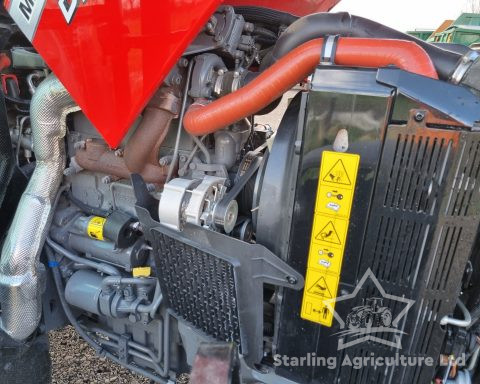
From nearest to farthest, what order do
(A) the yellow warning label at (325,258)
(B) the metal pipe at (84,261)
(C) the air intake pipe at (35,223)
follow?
(A) the yellow warning label at (325,258) → (C) the air intake pipe at (35,223) → (B) the metal pipe at (84,261)

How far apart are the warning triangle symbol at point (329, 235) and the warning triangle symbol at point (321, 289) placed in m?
0.13

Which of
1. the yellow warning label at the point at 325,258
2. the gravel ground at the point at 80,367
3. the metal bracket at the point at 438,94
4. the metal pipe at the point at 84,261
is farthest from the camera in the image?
the gravel ground at the point at 80,367

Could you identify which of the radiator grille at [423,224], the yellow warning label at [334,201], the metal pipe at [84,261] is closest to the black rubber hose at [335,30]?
the radiator grille at [423,224]

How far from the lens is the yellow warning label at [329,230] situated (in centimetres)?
118

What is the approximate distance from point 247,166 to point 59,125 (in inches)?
33.5

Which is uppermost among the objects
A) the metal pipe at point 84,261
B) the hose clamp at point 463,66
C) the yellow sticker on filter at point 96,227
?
the hose clamp at point 463,66

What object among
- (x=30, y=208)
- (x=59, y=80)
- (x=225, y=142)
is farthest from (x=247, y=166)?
(x=30, y=208)

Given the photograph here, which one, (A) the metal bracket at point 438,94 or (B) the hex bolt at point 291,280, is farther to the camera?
(B) the hex bolt at point 291,280

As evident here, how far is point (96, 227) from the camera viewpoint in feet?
5.75

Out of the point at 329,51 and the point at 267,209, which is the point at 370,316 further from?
the point at 329,51

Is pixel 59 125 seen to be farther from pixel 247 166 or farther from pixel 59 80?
pixel 247 166

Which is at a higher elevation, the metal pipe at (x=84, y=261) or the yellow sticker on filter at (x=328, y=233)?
the yellow sticker on filter at (x=328, y=233)

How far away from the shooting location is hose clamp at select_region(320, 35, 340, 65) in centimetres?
114

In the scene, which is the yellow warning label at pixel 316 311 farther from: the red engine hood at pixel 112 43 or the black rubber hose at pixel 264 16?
the black rubber hose at pixel 264 16
